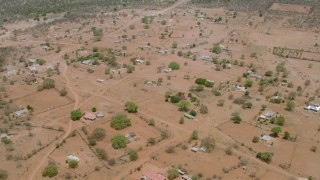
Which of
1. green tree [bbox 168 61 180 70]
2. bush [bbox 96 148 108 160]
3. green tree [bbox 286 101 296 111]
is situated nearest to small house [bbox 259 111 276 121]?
green tree [bbox 286 101 296 111]

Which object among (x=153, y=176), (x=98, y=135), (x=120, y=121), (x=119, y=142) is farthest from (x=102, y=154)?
(x=120, y=121)

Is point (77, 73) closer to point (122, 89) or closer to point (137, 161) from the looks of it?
point (122, 89)

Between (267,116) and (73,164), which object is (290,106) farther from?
(73,164)

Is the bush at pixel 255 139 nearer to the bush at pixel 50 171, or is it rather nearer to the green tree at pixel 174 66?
the bush at pixel 50 171

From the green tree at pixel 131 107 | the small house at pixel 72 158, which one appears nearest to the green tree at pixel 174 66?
the green tree at pixel 131 107

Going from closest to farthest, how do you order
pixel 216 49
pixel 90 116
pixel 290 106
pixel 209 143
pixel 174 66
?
pixel 209 143, pixel 90 116, pixel 290 106, pixel 174 66, pixel 216 49

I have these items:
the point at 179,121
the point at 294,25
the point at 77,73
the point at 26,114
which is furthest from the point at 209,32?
the point at 26,114
